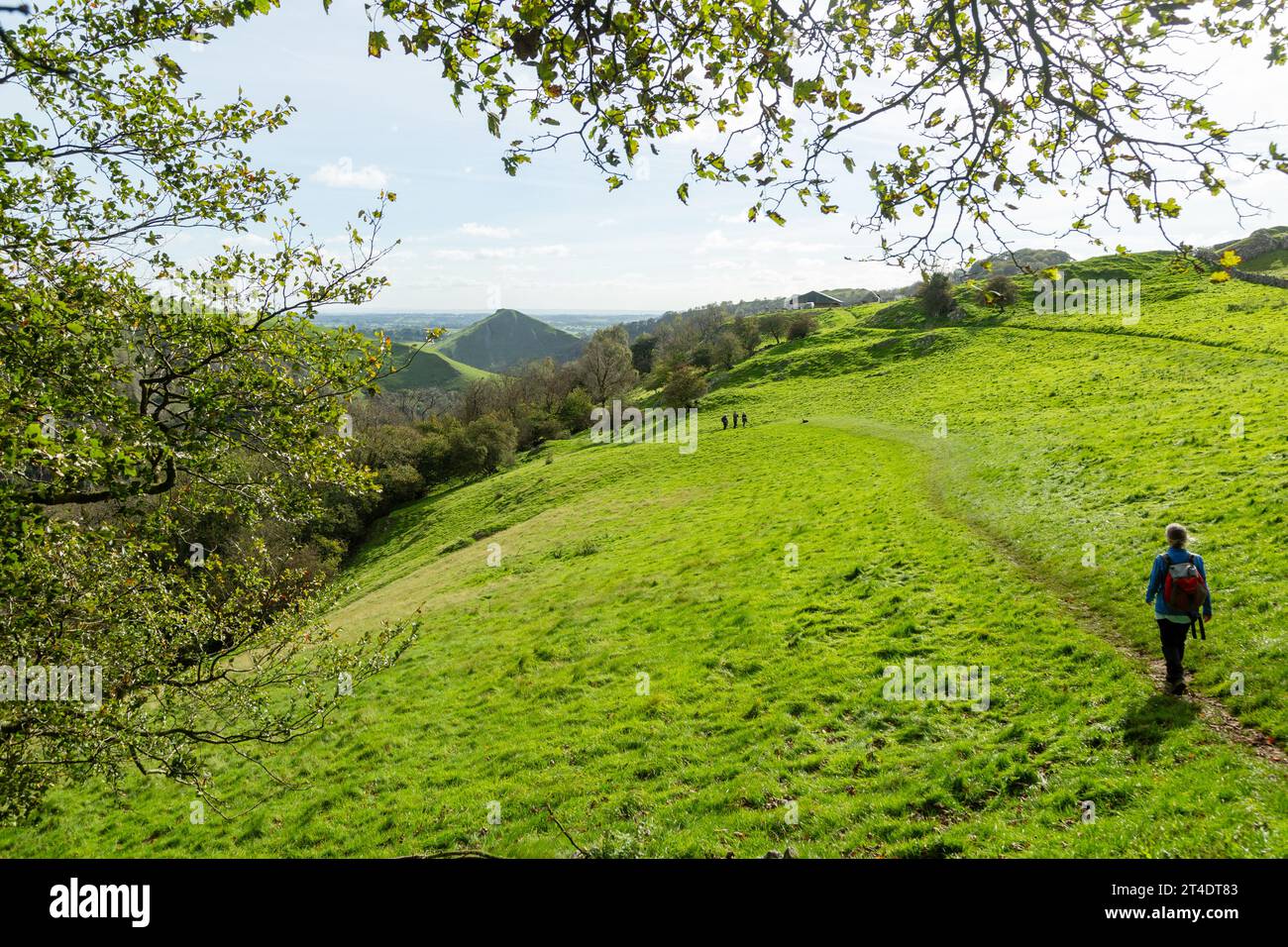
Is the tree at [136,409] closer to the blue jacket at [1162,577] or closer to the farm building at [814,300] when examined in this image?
the blue jacket at [1162,577]

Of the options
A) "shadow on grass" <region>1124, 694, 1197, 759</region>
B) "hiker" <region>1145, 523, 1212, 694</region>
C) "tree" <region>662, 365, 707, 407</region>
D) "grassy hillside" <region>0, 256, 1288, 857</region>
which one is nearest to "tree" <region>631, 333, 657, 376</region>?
"tree" <region>662, 365, 707, 407</region>

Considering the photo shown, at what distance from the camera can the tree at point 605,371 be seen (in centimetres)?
10181

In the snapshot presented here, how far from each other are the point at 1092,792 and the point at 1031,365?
57.2 m

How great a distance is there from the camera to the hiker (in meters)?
10.2

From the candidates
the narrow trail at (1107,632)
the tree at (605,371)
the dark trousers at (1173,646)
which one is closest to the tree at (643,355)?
the tree at (605,371)

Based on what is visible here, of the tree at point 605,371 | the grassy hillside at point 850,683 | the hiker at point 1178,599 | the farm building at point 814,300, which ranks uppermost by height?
the farm building at point 814,300

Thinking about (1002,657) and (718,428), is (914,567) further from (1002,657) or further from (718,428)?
(718,428)

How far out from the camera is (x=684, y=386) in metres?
75.4

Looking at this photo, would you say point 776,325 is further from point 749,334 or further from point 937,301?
point 937,301

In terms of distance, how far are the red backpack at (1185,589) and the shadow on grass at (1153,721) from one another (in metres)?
1.57

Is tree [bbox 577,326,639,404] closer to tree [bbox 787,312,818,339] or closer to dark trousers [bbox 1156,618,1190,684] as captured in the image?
tree [bbox 787,312,818,339]

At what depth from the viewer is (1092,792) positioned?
8328mm

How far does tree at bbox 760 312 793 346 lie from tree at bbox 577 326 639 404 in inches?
1040
